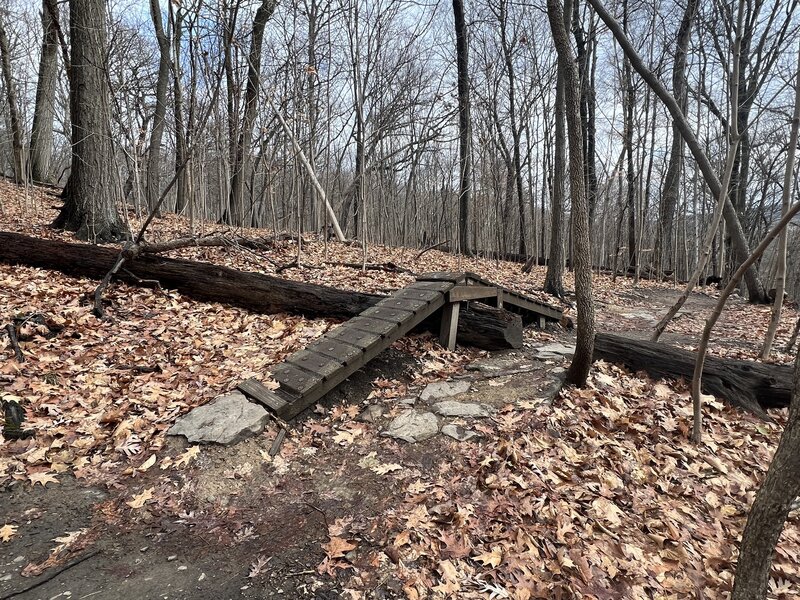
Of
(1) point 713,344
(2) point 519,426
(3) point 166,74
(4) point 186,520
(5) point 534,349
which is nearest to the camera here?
(4) point 186,520

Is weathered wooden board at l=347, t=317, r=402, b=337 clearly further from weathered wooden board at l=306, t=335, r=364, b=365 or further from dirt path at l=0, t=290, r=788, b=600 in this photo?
dirt path at l=0, t=290, r=788, b=600

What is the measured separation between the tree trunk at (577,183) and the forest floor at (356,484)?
85cm

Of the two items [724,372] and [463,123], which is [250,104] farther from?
[724,372]

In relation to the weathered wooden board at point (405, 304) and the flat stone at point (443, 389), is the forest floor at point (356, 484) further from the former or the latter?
the weathered wooden board at point (405, 304)

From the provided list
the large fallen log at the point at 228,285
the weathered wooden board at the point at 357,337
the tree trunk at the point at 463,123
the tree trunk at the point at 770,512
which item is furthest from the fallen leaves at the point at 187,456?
the tree trunk at the point at 463,123

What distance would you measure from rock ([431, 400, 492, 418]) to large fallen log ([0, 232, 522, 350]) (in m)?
1.60

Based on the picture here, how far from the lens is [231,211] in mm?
14531

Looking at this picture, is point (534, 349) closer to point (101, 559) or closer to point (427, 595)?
point (427, 595)

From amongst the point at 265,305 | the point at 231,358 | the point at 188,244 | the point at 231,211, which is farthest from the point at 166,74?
the point at 231,358

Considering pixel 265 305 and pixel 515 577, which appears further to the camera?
pixel 265 305

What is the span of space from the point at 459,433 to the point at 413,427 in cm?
43

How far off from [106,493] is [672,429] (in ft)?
15.6

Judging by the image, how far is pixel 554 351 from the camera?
5465 millimetres

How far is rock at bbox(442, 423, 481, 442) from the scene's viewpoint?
3.53 m
